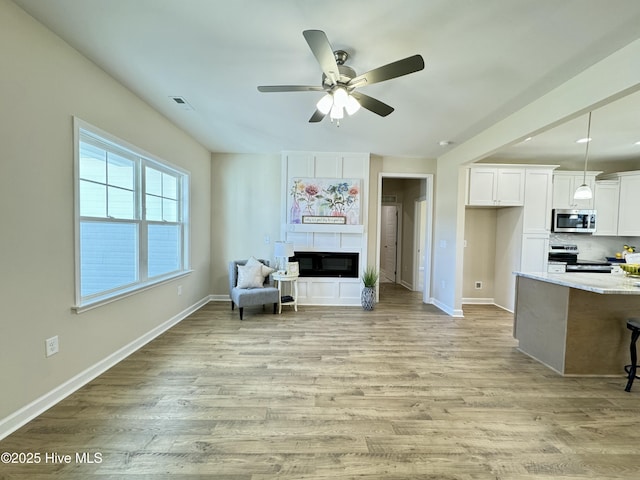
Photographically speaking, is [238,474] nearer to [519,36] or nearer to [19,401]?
[19,401]

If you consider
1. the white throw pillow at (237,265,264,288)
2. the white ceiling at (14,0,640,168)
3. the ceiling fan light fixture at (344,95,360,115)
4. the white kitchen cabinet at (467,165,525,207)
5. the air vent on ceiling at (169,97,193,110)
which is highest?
the air vent on ceiling at (169,97,193,110)

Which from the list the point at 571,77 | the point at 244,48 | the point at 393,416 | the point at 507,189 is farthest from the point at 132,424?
the point at 507,189

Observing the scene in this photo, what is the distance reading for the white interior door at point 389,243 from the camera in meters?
7.34

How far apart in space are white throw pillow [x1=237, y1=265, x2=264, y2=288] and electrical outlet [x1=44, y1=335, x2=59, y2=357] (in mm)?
2268

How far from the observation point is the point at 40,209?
1.88 meters

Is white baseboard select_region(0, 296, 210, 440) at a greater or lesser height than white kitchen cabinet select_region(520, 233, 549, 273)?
lesser

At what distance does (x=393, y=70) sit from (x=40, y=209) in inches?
103

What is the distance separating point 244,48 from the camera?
199 cm

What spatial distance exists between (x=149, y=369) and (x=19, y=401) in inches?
33.6

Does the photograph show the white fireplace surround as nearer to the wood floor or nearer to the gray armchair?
the gray armchair

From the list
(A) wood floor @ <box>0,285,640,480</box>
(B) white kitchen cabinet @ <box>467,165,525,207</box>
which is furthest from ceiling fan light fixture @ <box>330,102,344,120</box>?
(B) white kitchen cabinet @ <box>467,165,525,207</box>

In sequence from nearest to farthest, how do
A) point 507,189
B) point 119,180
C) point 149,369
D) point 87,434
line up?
1. point 87,434
2. point 149,369
3. point 119,180
4. point 507,189

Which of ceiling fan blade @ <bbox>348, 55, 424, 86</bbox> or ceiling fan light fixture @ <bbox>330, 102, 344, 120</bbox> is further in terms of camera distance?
ceiling fan light fixture @ <bbox>330, 102, 344, 120</bbox>

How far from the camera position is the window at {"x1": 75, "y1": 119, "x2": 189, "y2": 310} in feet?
7.54
